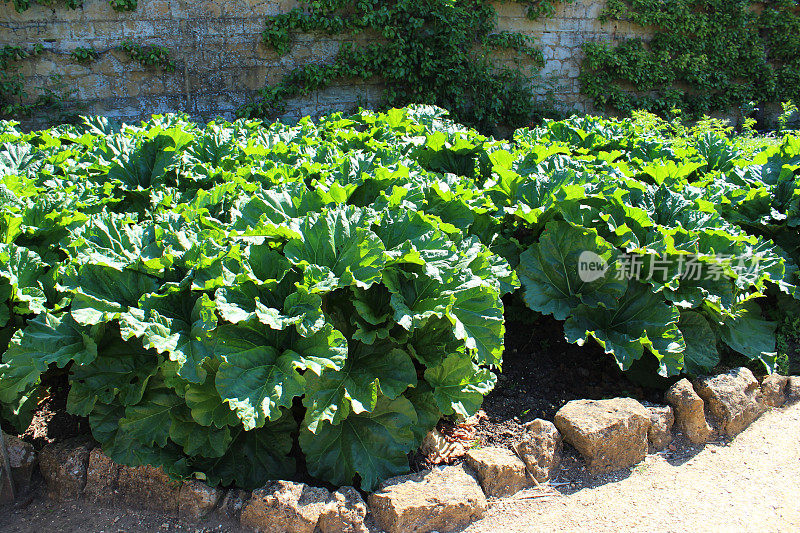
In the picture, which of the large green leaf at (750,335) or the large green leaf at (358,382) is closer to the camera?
the large green leaf at (358,382)

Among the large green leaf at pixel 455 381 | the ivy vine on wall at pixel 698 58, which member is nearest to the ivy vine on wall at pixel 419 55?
the ivy vine on wall at pixel 698 58

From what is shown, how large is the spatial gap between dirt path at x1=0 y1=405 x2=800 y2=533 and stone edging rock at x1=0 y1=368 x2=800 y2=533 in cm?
6

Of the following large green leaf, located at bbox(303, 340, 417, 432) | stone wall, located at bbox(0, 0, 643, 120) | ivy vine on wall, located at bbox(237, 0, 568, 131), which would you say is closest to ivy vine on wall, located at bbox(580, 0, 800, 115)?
ivy vine on wall, located at bbox(237, 0, 568, 131)

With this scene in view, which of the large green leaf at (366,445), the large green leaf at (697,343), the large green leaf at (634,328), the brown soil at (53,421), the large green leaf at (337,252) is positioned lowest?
the brown soil at (53,421)

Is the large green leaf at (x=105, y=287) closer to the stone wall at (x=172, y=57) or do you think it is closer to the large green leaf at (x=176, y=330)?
the large green leaf at (x=176, y=330)

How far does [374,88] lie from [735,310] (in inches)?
255

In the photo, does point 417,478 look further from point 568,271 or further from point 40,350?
point 40,350

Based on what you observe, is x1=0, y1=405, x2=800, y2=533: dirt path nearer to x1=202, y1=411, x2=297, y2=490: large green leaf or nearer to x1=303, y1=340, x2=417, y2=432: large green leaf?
x1=202, y1=411, x2=297, y2=490: large green leaf

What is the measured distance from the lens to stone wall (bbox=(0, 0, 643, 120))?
742 centimetres

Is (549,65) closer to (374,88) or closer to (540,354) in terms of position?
(374,88)

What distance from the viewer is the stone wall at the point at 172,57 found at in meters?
7.42

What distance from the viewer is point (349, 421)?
8.06 feet

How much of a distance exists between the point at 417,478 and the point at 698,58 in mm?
10403

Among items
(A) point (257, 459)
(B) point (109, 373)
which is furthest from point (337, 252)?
(B) point (109, 373)
